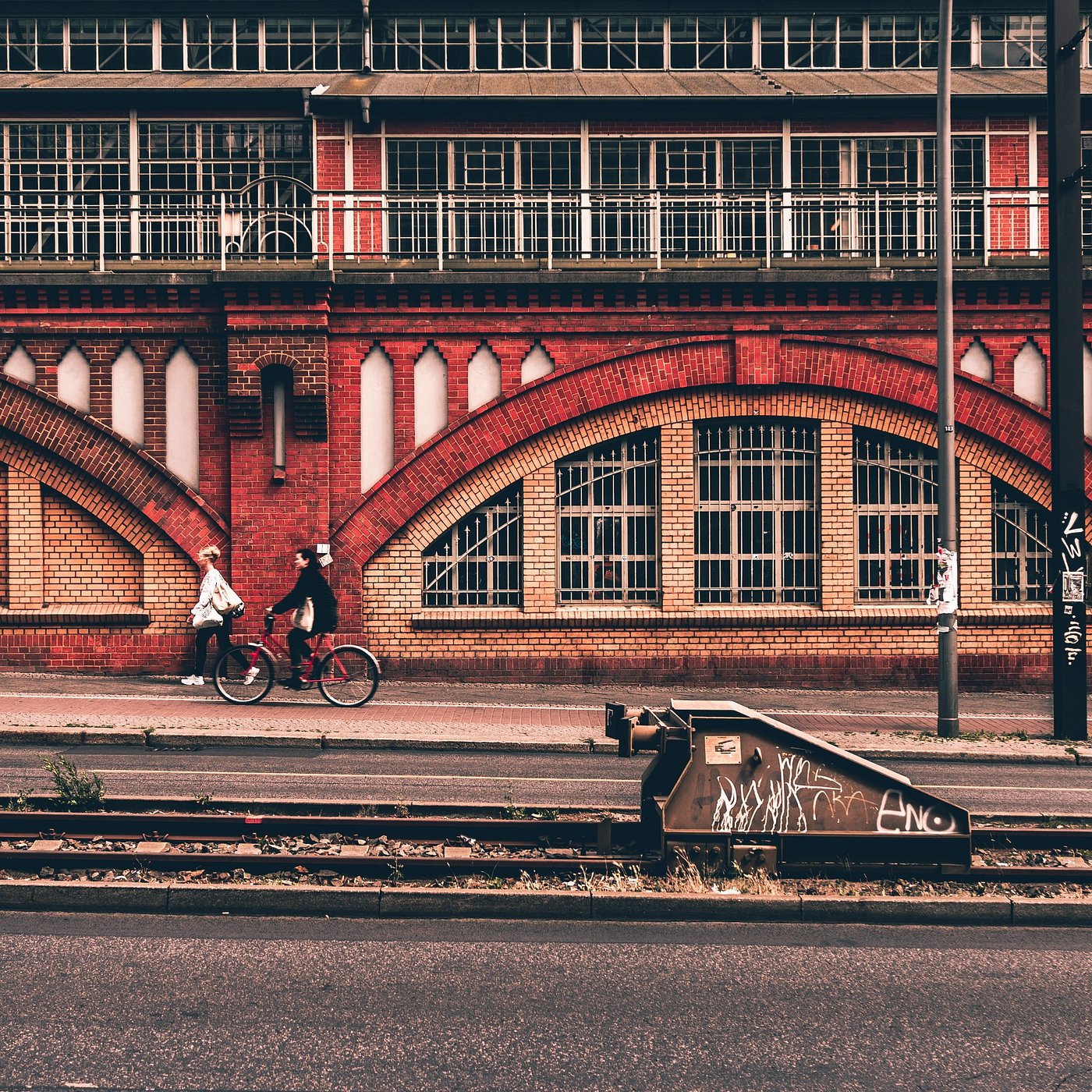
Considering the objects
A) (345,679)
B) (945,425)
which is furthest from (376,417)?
(945,425)

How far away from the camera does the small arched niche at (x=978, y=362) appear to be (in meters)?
15.9

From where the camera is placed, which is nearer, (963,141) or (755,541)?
(755,541)

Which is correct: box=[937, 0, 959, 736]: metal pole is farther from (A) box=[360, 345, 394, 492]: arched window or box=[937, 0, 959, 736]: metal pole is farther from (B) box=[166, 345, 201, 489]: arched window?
(B) box=[166, 345, 201, 489]: arched window

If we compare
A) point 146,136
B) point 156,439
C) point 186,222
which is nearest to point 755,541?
point 156,439

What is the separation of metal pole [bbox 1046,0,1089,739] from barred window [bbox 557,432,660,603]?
5323mm

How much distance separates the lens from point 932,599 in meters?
13.0

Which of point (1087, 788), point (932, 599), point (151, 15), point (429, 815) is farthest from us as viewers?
point (151, 15)

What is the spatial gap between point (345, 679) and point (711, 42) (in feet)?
41.1

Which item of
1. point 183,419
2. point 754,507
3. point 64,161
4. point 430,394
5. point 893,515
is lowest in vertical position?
point 893,515

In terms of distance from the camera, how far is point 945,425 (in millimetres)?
12852

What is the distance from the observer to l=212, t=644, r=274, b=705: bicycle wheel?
1359 cm

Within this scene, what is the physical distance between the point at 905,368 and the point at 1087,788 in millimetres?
7179

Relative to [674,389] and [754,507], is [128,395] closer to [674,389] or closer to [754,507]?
[674,389]

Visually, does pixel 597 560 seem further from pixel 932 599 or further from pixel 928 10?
pixel 928 10
